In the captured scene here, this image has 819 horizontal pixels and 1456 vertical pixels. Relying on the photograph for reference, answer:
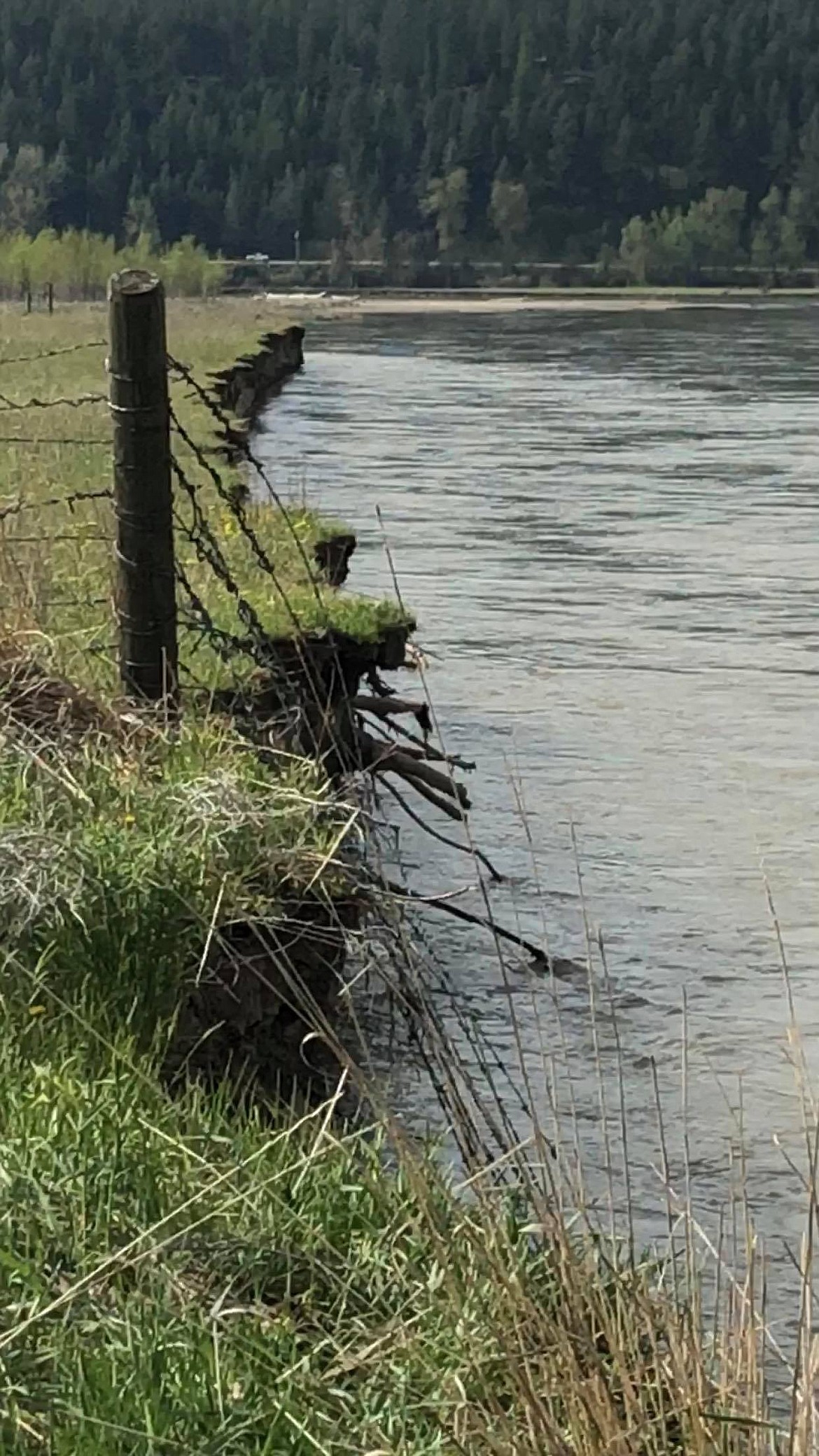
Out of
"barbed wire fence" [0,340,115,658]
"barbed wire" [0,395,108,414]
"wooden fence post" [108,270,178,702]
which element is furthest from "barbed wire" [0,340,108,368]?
"wooden fence post" [108,270,178,702]

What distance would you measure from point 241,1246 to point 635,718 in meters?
9.45

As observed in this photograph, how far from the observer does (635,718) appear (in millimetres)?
13727

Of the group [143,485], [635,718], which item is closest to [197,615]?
[143,485]

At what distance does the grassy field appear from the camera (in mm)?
3846

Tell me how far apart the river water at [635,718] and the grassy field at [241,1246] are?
1.85 feet

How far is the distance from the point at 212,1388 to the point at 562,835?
7.04 meters

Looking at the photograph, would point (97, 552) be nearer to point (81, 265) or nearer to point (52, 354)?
point (52, 354)

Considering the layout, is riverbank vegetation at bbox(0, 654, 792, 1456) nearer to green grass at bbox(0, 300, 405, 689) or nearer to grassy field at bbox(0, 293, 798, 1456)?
grassy field at bbox(0, 293, 798, 1456)

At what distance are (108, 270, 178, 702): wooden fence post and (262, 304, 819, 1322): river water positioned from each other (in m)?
1.51

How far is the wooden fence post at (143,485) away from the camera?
295 inches

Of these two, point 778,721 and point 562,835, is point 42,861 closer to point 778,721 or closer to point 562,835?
point 562,835

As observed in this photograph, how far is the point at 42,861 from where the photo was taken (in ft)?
19.9

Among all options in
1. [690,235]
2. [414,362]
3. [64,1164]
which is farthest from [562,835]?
[690,235]

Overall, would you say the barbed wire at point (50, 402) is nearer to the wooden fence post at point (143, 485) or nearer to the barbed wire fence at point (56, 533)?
the barbed wire fence at point (56, 533)
